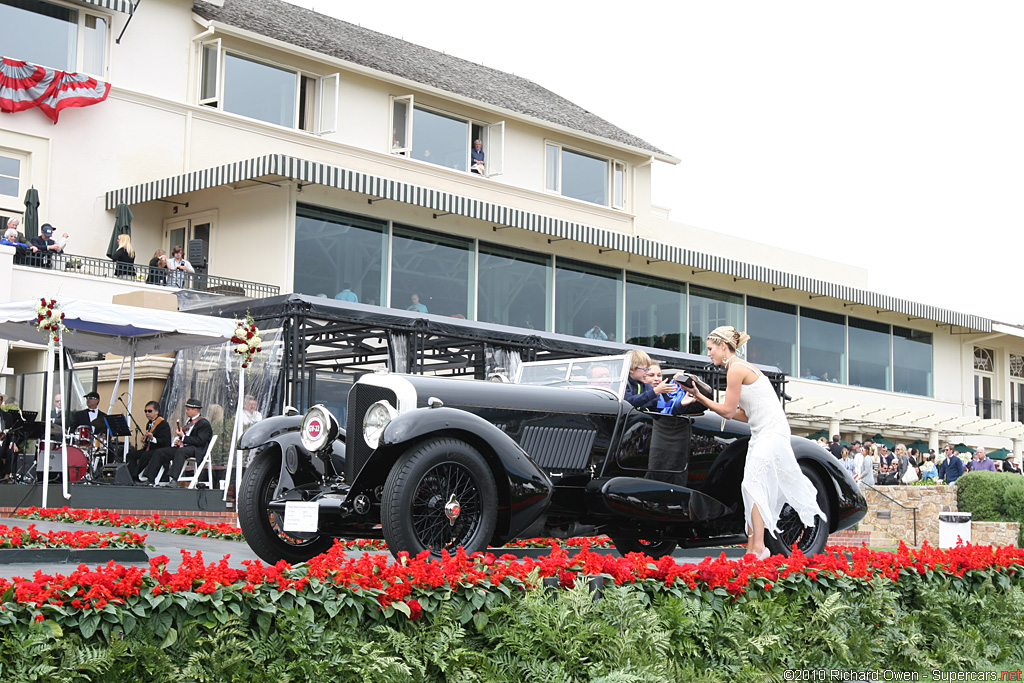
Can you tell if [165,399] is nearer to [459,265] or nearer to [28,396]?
[28,396]

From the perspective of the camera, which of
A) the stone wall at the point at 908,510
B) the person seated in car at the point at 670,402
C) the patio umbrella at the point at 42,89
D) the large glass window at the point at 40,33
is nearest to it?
the person seated in car at the point at 670,402

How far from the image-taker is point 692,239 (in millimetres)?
33500

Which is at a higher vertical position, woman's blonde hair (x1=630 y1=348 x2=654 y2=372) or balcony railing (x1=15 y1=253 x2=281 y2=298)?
balcony railing (x1=15 y1=253 x2=281 y2=298)

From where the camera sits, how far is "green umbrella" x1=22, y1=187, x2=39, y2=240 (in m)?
21.7

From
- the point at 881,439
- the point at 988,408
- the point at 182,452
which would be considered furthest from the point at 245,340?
the point at 988,408

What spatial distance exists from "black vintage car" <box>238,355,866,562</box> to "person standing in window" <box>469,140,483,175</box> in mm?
20688

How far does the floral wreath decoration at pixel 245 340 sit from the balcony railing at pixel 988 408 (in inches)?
1343

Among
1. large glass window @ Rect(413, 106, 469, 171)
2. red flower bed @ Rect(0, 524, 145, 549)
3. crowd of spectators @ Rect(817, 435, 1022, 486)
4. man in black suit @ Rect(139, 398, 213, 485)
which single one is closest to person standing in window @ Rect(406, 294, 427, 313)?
large glass window @ Rect(413, 106, 469, 171)

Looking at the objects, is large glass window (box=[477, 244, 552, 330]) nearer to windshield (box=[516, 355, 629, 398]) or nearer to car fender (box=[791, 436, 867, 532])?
windshield (box=[516, 355, 629, 398])

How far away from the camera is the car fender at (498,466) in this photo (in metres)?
6.93

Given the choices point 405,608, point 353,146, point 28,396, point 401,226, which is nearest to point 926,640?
point 405,608

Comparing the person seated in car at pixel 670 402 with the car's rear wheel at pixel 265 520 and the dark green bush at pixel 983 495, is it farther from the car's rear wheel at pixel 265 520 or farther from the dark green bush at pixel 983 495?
the dark green bush at pixel 983 495

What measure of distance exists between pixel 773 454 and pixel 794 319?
28023 millimetres

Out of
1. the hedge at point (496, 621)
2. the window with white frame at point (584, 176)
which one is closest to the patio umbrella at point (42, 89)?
the window with white frame at point (584, 176)
